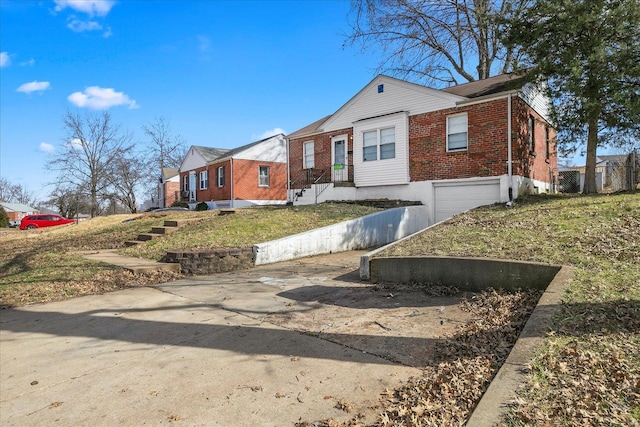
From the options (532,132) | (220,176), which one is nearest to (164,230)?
(532,132)

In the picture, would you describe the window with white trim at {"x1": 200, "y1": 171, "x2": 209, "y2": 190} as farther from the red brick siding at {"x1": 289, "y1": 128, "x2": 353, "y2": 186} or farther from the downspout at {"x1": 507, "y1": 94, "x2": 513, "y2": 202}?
the downspout at {"x1": 507, "y1": 94, "x2": 513, "y2": 202}

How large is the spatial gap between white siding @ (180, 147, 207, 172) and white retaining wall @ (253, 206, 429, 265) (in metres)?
20.6

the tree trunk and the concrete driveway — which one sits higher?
the tree trunk

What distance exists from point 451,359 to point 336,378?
1081mm

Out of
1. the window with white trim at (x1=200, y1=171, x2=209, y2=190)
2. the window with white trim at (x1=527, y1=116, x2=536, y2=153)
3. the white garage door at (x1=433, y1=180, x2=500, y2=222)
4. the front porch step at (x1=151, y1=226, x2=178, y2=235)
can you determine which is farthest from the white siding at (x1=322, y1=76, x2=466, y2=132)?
the window with white trim at (x1=200, y1=171, x2=209, y2=190)

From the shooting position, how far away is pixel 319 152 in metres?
18.9

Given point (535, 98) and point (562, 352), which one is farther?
point (535, 98)

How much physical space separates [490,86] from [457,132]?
2277mm

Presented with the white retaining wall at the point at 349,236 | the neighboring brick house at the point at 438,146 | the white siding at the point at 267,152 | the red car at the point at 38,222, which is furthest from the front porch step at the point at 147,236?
the red car at the point at 38,222

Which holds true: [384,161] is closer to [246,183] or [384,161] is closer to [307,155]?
[307,155]

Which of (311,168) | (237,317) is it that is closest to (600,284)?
(237,317)

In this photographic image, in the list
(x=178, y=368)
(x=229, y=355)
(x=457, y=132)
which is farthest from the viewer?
(x=457, y=132)

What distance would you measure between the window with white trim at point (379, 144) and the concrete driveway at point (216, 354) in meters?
10.6

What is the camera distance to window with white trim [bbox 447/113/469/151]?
14.0 metres
